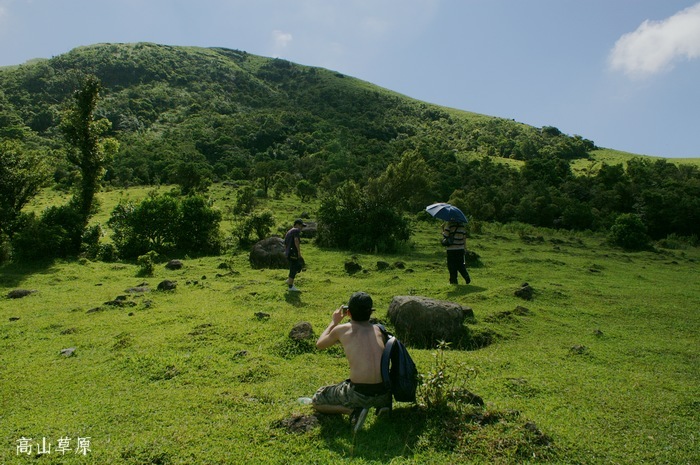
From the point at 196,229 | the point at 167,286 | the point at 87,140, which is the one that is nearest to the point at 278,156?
the point at 196,229

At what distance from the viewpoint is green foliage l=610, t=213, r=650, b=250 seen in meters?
30.1

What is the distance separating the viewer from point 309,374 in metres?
7.95

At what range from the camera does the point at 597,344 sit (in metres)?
10.4

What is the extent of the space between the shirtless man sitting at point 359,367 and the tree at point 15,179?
72.7 feet

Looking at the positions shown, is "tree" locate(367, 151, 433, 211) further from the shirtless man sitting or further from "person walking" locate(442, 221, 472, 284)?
the shirtless man sitting

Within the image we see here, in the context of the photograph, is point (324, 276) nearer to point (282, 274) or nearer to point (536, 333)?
point (282, 274)

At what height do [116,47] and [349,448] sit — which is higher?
[116,47]

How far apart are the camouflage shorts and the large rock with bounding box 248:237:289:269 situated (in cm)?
1419

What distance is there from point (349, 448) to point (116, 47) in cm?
18725

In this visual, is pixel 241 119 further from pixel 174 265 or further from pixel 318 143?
pixel 174 265

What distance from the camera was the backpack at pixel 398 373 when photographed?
18.9 ft

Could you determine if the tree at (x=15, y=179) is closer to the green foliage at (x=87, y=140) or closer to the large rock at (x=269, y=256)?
the green foliage at (x=87, y=140)

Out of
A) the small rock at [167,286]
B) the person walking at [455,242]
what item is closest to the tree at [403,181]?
the person walking at [455,242]

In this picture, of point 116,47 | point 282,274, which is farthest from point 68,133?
point 116,47
